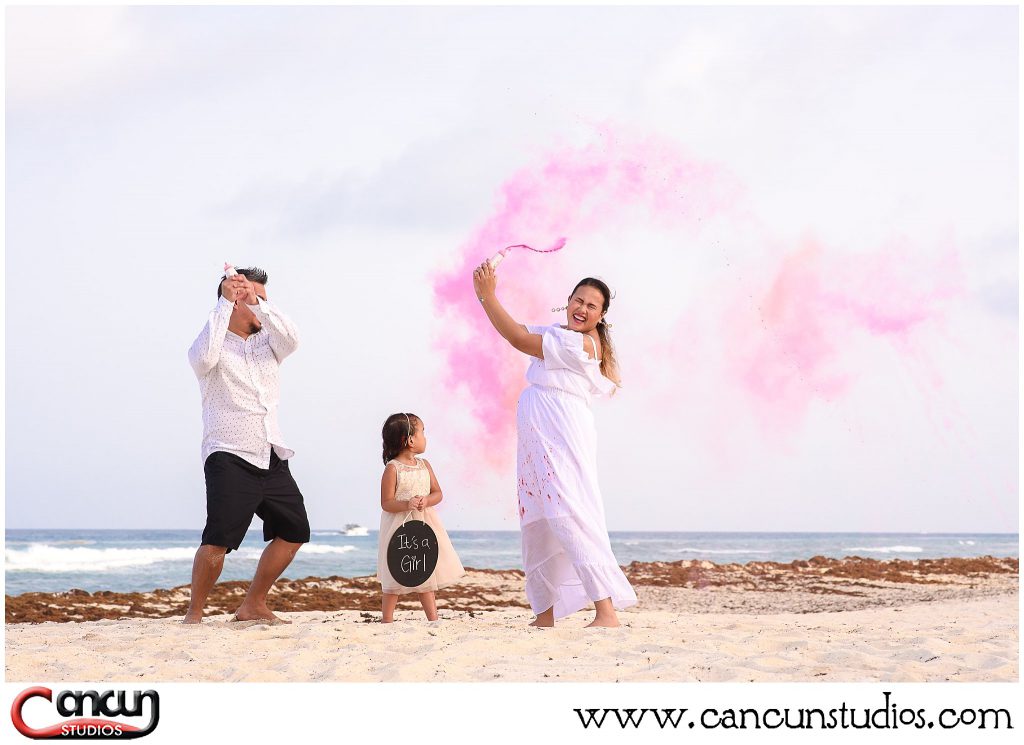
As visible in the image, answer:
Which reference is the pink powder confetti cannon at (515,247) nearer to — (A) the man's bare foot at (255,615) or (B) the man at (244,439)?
(B) the man at (244,439)

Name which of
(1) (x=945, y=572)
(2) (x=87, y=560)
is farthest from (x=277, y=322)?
(2) (x=87, y=560)

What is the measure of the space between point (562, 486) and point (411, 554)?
1318 millimetres

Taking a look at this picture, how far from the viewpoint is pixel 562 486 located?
620 centimetres

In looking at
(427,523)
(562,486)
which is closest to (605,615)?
(562,486)

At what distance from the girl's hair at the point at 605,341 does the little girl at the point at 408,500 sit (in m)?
1.43

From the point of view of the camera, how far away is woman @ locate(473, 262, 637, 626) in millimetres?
6125

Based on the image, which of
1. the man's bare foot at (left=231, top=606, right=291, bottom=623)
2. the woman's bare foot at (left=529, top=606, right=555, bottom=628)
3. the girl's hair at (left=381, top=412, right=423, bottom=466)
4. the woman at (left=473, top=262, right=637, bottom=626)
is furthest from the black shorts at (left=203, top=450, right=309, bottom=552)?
the woman's bare foot at (left=529, top=606, right=555, bottom=628)

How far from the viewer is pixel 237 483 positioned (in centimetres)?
625

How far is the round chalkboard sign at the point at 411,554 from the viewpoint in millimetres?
6867

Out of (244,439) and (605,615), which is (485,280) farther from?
(605,615)
